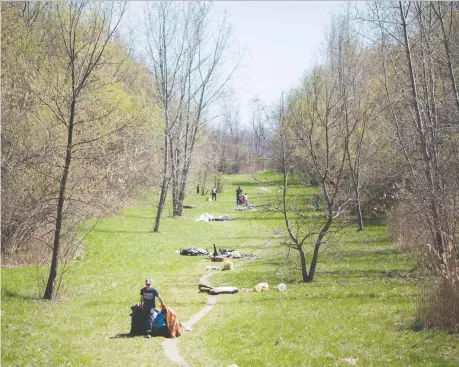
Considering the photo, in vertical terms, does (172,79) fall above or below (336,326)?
above

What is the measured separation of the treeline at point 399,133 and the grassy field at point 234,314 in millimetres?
1472

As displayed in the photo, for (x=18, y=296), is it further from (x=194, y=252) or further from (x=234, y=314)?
(x=194, y=252)

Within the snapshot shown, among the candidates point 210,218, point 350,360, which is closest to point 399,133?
point 350,360

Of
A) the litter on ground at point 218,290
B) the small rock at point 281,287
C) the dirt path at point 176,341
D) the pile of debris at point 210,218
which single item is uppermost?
the pile of debris at point 210,218

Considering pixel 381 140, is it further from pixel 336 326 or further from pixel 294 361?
pixel 294 361

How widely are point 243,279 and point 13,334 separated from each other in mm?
12669

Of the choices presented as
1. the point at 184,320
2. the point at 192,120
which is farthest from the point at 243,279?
the point at 192,120

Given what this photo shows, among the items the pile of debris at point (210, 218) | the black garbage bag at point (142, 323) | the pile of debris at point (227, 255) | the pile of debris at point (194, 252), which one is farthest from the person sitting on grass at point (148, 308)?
the pile of debris at point (210, 218)

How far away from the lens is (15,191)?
24875 mm

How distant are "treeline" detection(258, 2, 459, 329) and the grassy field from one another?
4.83 ft

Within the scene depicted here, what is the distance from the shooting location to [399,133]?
23141 mm

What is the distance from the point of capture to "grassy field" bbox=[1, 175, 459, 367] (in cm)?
1345

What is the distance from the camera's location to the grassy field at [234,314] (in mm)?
13445

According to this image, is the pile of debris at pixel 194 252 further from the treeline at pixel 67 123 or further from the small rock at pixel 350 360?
the small rock at pixel 350 360
